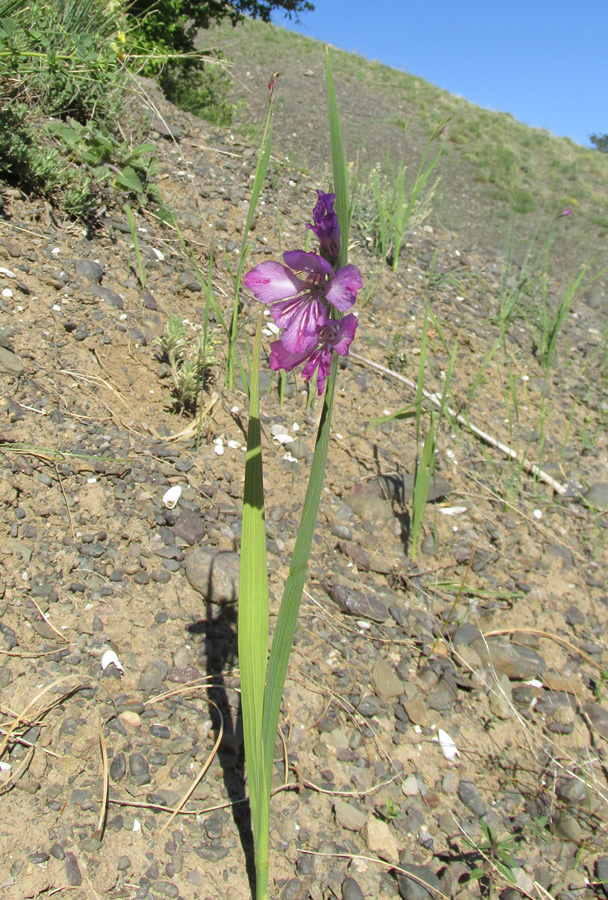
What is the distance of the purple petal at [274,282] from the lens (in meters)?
0.92

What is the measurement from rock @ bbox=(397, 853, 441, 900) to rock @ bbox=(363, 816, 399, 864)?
0.03m

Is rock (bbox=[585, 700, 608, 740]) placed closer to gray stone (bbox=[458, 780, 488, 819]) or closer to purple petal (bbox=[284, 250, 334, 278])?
gray stone (bbox=[458, 780, 488, 819])

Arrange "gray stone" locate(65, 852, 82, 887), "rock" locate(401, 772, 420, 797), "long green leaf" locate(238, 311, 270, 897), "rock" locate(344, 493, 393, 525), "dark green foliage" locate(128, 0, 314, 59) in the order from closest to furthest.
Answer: "long green leaf" locate(238, 311, 270, 897) < "gray stone" locate(65, 852, 82, 887) < "rock" locate(401, 772, 420, 797) < "rock" locate(344, 493, 393, 525) < "dark green foliage" locate(128, 0, 314, 59)

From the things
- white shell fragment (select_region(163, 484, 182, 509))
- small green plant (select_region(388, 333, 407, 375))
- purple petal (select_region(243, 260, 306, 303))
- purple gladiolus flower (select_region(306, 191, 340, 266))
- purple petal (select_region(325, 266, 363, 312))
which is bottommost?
white shell fragment (select_region(163, 484, 182, 509))

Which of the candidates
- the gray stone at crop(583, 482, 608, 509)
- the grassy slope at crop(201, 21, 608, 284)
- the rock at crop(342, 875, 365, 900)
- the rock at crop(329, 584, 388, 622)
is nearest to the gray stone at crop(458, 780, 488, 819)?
Answer: the rock at crop(342, 875, 365, 900)

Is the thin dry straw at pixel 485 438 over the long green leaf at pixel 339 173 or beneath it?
beneath

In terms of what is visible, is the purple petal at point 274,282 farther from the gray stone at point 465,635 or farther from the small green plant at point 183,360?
the gray stone at point 465,635

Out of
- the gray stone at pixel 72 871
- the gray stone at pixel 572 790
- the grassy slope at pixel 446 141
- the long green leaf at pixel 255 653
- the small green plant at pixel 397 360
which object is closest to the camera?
the long green leaf at pixel 255 653

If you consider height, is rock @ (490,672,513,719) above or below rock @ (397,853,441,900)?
above

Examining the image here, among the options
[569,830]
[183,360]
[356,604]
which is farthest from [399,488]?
[569,830]

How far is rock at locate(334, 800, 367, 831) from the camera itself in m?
1.48

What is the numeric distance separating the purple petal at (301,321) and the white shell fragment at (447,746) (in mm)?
1327

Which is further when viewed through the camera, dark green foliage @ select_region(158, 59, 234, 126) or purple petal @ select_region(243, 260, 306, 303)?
dark green foliage @ select_region(158, 59, 234, 126)

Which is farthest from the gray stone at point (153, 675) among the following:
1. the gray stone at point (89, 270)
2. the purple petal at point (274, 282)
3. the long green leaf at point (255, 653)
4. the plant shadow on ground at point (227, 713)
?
the gray stone at point (89, 270)
